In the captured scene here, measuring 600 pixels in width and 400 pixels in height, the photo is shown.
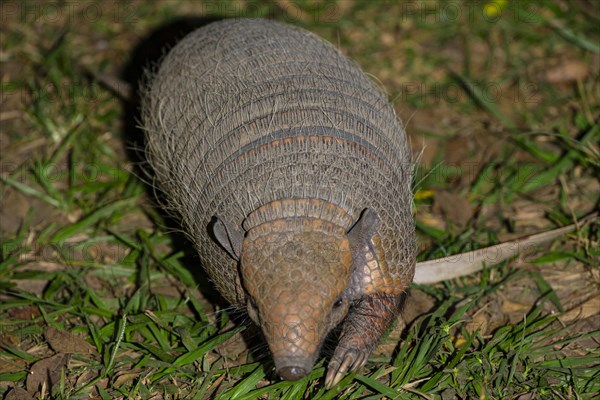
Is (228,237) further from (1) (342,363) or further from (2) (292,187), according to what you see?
(1) (342,363)

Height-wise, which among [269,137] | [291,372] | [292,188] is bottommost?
[291,372]

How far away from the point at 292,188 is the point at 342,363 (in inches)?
37.2

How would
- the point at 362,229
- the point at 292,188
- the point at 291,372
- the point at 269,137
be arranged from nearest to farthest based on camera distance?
the point at 291,372 < the point at 362,229 < the point at 292,188 < the point at 269,137

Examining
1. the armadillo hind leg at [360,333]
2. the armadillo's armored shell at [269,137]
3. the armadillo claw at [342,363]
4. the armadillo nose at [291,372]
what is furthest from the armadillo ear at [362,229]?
the armadillo nose at [291,372]

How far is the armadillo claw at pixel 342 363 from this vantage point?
398cm

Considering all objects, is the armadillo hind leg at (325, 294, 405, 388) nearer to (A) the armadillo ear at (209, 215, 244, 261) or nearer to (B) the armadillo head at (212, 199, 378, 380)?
(B) the armadillo head at (212, 199, 378, 380)

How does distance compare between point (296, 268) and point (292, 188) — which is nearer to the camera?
point (296, 268)

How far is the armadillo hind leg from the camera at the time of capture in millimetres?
3996

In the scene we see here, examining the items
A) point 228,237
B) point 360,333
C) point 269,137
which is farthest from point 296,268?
point 269,137

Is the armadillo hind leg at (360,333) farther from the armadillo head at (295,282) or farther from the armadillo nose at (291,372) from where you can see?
the armadillo nose at (291,372)

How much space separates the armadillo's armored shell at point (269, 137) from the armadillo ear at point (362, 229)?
0.11 meters

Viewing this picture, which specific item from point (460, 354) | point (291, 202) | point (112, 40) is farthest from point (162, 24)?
point (460, 354)

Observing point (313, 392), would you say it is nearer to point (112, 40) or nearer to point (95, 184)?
point (95, 184)

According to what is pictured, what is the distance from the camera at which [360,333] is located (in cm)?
405
